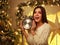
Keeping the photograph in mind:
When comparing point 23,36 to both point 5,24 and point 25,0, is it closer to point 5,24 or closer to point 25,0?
point 5,24

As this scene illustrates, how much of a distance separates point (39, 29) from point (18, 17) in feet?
1.05

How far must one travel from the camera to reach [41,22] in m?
2.44

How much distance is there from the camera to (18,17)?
2598 millimetres

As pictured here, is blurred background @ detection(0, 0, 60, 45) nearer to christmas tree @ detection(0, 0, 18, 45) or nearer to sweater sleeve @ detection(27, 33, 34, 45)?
christmas tree @ detection(0, 0, 18, 45)

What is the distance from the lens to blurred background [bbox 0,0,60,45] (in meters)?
2.51

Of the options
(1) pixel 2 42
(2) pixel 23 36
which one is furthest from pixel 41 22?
(1) pixel 2 42

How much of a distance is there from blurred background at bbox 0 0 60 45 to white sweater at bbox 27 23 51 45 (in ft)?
0.43

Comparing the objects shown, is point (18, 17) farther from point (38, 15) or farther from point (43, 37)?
point (43, 37)

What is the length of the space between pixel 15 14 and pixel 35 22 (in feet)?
0.93

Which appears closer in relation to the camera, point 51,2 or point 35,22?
point 35,22

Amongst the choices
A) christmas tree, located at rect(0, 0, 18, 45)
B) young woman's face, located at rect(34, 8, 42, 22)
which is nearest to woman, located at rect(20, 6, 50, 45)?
young woman's face, located at rect(34, 8, 42, 22)

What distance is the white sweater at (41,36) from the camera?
2.33m

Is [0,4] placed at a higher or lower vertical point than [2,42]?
higher

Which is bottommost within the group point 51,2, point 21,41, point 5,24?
point 21,41
